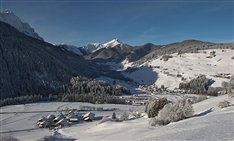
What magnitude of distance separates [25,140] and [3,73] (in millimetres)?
92391

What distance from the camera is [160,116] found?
21.3m

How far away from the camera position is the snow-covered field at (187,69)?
149 metres

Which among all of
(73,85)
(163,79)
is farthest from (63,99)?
(163,79)

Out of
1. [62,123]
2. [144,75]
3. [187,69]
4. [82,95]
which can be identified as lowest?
[62,123]

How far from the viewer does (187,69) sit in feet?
547

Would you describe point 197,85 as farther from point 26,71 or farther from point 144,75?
point 26,71

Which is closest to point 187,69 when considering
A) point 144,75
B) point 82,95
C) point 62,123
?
point 144,75

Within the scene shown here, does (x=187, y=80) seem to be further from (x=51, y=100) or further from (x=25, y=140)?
(x=25, y=140)

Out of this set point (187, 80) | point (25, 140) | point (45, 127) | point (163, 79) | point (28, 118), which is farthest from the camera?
point (163, 79)

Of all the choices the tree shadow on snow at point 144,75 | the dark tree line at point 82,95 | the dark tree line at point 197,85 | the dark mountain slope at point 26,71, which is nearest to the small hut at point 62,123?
the dark tree line at point 82,95

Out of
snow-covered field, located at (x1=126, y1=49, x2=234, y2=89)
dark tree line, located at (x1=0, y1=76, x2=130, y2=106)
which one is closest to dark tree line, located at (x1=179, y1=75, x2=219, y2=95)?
snow-covered field, located at (x1=126, y1=49, x2=234, y2=89)

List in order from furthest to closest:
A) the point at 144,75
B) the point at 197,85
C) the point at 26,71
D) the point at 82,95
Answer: the point at 144,75
the point at 26,71
the point at 197,85
the point at 82,95

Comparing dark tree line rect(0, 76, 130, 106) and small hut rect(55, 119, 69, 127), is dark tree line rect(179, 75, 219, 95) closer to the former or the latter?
dark tree line rect(0, 76, 130, 106)

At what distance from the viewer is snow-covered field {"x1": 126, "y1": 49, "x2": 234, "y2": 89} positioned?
14944 centimetres
